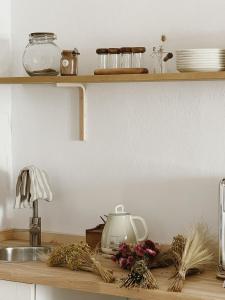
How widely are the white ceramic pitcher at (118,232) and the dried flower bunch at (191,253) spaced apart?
0.23 meters

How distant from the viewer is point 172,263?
2900mm

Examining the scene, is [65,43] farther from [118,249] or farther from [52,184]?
[118,249]

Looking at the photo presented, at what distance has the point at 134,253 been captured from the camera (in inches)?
110

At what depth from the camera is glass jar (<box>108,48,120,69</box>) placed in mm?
3045

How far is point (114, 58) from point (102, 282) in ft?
3.19

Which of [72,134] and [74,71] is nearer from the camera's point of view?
[74,71]

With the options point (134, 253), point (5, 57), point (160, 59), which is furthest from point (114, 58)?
point (134, 253)

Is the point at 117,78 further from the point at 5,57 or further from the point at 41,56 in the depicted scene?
the point at 5,57

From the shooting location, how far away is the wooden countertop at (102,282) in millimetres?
2500

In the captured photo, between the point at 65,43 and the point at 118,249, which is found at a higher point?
the point at 65,43

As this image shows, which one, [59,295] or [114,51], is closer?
[59,295]

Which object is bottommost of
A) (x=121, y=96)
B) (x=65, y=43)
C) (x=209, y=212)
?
(x=209, y=212)

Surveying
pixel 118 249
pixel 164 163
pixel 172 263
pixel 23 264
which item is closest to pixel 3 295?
pixel 23 264

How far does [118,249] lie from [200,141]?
568 millimetres
